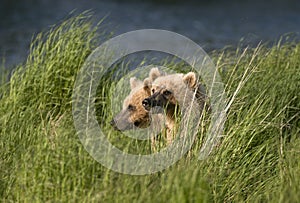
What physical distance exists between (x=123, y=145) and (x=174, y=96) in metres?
0.68

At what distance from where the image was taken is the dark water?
11461 mm

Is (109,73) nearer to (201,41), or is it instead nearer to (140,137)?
(140,137)

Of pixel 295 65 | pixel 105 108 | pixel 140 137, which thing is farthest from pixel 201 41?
pixel 140 137

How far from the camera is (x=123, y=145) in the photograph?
3.63 meters

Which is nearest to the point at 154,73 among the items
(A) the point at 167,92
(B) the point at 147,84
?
(B) the point at 147,84

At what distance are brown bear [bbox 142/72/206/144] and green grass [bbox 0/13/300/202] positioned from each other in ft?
0.70

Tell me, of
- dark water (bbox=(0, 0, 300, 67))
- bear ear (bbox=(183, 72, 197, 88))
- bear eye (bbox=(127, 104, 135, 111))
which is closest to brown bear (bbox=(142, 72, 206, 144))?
bear ear (bbox=(183, 72, 197, 88))

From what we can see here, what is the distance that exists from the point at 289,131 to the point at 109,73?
1.37 metres

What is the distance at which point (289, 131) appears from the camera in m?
4.55

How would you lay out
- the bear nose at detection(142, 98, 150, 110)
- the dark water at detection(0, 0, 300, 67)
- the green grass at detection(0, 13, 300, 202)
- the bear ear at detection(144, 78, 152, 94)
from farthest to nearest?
the dark water at detection(0, 0, 300, 67) < the bear ear at detection(144, 78, 152, 94) < the bear nose at detection(142, 98, 150, 110) < the green grass at detection(0, 13, 300, 202)

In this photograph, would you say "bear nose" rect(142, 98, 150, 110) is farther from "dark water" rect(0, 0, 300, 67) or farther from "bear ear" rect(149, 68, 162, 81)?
"dark water" rect(0, 0, 300, 67)

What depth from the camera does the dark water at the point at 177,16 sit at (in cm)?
1146

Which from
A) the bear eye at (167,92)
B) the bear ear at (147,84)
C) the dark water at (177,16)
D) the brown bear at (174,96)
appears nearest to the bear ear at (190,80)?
the brown bear at (174,96)

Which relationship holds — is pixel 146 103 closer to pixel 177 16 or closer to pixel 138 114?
pixel 138 114
